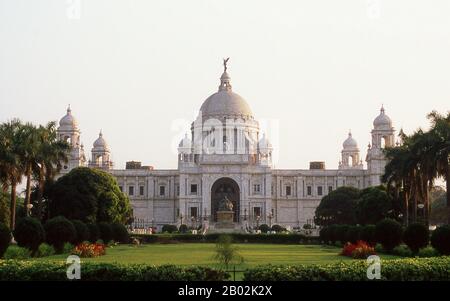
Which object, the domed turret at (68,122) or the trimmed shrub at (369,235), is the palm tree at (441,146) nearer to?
the trimmed shrub at (369,235)

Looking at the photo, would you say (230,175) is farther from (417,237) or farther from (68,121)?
(417,237)

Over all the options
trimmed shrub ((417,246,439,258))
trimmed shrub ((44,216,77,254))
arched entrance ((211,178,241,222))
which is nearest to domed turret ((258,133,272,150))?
arched entrance ((211,178,241,222))

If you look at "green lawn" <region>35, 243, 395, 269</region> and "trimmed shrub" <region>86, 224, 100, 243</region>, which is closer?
"green lawn" <region>35, 243, 395, 269</region>

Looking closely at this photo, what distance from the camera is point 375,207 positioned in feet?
217

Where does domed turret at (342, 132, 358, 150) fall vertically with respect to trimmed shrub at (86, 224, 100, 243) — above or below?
above

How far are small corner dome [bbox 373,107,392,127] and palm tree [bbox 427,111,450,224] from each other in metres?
57.0

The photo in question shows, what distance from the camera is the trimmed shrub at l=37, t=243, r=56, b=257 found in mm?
39056

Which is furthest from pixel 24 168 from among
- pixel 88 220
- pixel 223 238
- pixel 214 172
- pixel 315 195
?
pixel 315 195

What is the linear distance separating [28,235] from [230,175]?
2717 inches

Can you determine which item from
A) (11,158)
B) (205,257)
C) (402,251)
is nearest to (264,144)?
(11,158)

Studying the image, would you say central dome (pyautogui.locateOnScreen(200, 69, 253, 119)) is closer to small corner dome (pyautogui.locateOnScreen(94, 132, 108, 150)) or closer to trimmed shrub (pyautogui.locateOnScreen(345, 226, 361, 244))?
small corner dome (pyautogui.locateOnScreen(94, 132, 108, 150))

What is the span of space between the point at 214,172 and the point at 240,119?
15555mm
